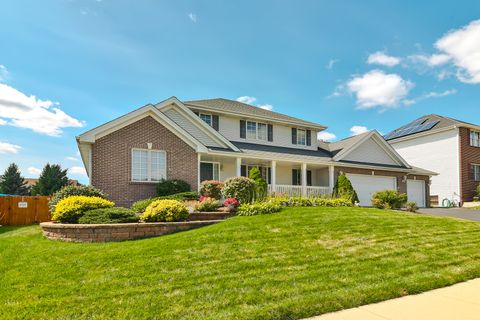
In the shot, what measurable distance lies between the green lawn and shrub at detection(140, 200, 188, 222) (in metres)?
1.56

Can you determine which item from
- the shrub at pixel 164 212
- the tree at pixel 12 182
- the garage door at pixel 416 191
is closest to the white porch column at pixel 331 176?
the garage door at pixel 416 191

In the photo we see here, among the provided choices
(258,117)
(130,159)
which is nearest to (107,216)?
(130,159)

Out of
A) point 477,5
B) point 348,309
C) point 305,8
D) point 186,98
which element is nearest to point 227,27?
point 305,8

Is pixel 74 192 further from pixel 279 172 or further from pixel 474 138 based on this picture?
pixel 474 138

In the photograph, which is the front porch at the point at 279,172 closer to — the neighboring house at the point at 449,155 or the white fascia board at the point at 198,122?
the white fascia board at the point at 198,122

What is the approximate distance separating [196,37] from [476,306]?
13191mm

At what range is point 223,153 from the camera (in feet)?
57.4

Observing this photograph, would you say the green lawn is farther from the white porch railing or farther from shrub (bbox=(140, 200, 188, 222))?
the white porch railing

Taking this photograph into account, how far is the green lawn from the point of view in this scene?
4.43 m

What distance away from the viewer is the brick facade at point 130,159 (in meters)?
14.0

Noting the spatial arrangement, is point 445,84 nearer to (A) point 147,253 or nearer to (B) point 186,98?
(B) point 186,98

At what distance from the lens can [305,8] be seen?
42.4 ft

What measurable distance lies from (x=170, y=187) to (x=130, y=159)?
2.23 meters

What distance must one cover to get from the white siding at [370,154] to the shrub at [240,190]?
11.5m
